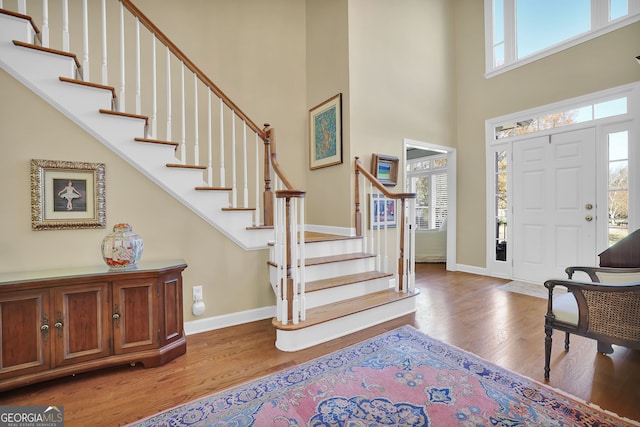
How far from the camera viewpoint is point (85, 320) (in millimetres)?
1817

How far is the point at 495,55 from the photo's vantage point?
4.49 m

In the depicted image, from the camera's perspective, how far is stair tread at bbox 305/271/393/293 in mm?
2624

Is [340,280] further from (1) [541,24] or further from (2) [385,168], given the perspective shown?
(1) [541,24]

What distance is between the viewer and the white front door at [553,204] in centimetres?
357

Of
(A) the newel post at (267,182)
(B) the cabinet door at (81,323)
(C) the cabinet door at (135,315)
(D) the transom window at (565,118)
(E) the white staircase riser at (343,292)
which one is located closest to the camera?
(B) the cabinet door at (81,323)

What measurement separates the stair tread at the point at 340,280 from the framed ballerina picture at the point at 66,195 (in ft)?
5.80

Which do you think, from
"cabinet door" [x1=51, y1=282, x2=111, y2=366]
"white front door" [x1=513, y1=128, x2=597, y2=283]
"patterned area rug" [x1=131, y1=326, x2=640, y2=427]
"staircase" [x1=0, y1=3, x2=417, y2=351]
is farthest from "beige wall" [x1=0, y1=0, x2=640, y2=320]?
"patterned area rug" [x1=131, y1=326, x2=640, y2=427]

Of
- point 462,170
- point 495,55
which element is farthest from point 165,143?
point 495,55

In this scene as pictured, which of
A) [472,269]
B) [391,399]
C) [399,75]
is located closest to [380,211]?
[399,75]

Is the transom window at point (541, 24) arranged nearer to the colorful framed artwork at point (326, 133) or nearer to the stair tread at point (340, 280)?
the colorful framed artwork at point (326, 133)

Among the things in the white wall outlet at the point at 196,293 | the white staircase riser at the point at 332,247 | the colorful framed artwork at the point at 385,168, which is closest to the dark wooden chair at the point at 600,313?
the white staircase riser at the point at 332,247

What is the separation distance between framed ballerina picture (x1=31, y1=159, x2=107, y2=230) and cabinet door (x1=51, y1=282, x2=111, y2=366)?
0.56m

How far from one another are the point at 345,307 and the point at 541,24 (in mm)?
4765

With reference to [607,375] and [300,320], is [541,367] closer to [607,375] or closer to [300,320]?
[607,375]
